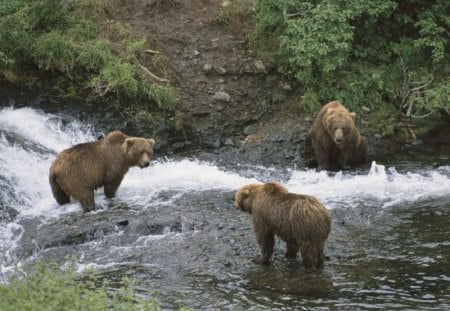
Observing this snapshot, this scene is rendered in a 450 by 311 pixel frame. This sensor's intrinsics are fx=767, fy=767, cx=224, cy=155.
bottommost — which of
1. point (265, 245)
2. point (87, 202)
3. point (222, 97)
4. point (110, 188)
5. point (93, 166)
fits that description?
point (265, 245)

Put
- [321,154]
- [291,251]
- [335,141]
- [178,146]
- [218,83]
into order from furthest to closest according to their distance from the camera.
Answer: [218,83] < [178,146] < [321,154] < [335,141] < [291,251]

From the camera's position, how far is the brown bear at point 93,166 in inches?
389

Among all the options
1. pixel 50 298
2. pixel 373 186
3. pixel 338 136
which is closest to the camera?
pixel 50 298

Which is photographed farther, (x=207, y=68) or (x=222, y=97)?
(x=207, y=68)

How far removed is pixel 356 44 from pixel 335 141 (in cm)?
320

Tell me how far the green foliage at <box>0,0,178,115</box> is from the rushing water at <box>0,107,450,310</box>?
0.91m

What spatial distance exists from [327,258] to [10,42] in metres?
7.24

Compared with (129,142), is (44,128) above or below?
above

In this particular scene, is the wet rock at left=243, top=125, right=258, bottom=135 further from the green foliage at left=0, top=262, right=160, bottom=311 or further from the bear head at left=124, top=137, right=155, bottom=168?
the green foliage at left=0, top=262, right=160, bottom=311

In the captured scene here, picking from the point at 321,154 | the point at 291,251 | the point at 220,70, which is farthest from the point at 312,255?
the point at 220,70

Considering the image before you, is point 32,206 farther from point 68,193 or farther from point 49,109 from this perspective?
point 49,109

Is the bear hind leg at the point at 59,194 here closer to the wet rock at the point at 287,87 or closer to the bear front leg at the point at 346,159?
the bear front leg at the point at 346,159

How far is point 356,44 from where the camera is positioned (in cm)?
1402

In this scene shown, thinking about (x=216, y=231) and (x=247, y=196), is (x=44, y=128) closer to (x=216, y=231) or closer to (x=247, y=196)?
(x=216, y=231)
